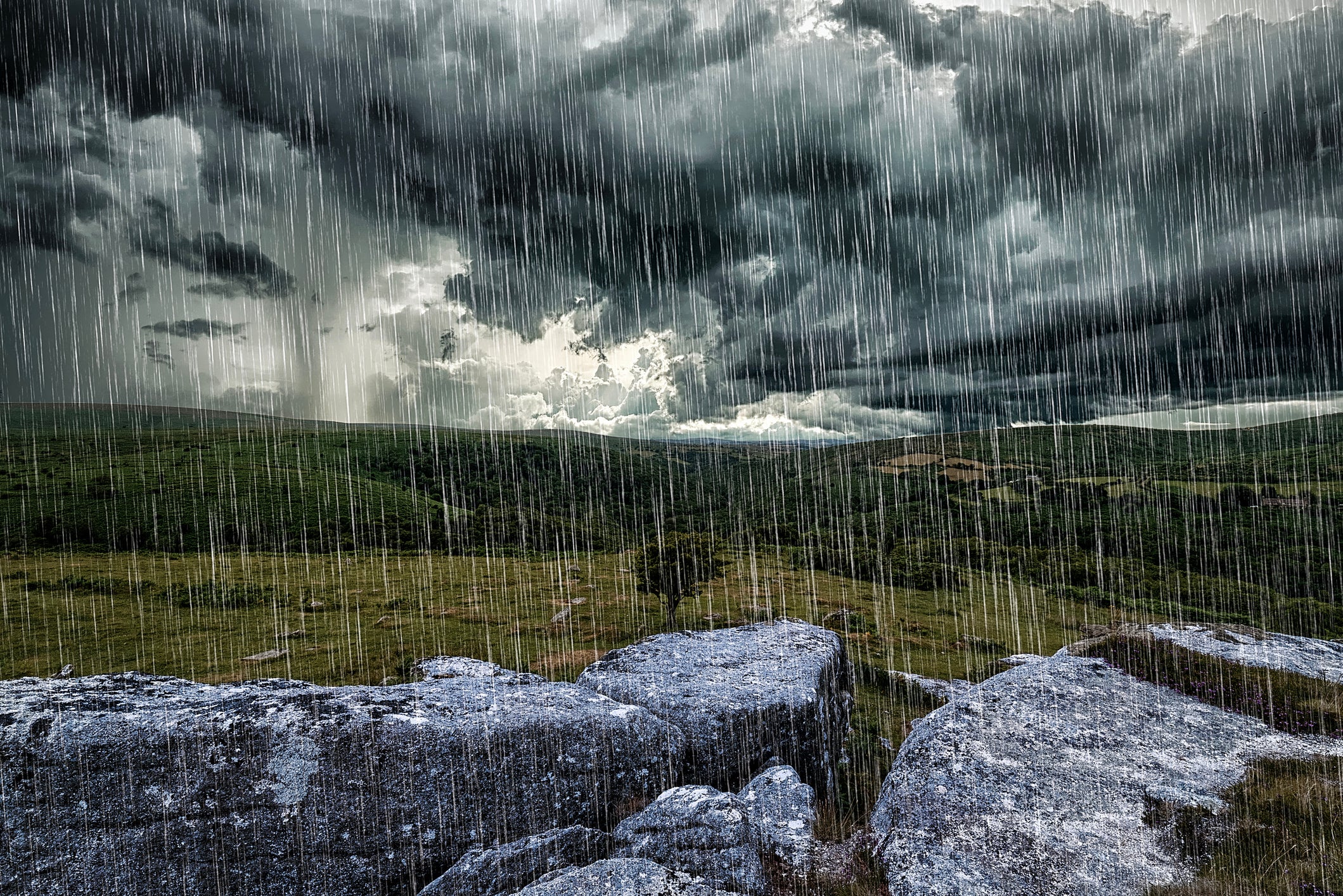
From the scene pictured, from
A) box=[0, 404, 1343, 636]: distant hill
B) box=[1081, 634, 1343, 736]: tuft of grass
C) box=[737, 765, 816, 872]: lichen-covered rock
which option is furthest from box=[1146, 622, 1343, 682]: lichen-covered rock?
box=[0, 404, 1343, 636]: distant hill

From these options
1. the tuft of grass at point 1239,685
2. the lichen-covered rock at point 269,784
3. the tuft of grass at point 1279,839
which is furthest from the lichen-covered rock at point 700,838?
the tuft of grass at point 1239,685

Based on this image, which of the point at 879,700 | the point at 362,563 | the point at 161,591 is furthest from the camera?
the point at 362,563

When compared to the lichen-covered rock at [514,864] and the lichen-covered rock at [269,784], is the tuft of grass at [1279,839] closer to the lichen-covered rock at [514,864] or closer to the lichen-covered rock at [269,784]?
the lichen-covered rock at [514,864]

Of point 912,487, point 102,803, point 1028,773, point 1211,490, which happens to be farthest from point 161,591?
point 1211,490

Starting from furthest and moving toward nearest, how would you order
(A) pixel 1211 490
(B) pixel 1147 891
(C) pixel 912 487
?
(C) pixel 912 487, (A) pixel 1211 490, (B) pixel 1147 891

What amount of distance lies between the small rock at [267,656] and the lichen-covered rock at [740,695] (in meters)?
26.2

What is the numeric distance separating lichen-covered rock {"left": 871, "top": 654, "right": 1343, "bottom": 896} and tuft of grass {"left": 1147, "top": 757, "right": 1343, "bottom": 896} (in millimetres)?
336

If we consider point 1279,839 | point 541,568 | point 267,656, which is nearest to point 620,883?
point 1279,839

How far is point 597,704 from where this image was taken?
37.1 feet

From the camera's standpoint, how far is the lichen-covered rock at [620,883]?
6.53 metres

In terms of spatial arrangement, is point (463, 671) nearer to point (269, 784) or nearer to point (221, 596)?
point (269, 784)

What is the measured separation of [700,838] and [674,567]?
24640 millimetres

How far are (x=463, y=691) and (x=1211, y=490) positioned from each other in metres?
216

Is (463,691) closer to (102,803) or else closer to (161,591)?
(102,803)
